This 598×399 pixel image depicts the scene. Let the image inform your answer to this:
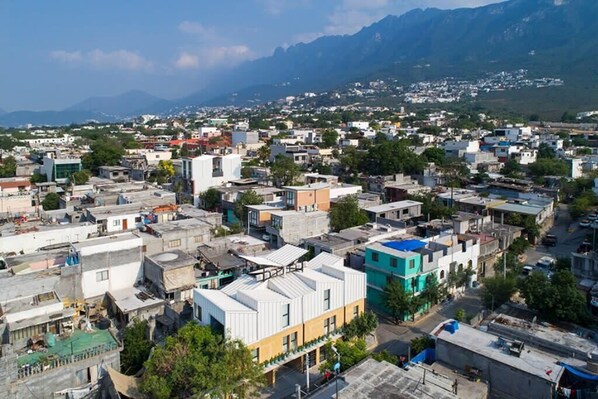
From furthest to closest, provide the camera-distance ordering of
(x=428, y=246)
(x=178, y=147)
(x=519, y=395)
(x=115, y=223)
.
Result: (x=178, y=147)
(x=115, y=223)
(x=428, y=246)
(x=519, y=395)

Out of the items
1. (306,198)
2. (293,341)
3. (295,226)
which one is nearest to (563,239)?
(306,198)

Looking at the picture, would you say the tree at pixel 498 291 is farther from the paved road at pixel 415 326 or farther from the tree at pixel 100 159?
the tree at pixel 100 159

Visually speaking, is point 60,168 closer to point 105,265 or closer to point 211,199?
point 211,199

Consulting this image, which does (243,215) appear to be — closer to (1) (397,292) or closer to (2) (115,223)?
(2) (115,223)

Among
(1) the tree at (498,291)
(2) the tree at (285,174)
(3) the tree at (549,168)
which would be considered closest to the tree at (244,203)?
(2) the tree at (285,174)

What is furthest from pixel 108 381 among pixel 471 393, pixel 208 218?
pixel 208 218
